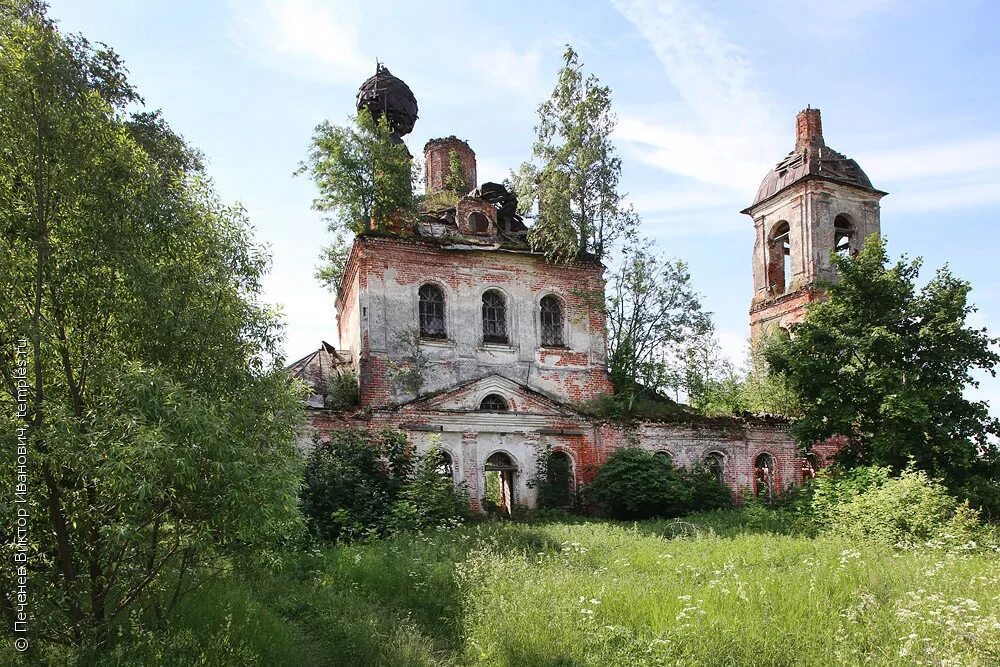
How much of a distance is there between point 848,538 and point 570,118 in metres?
13.4

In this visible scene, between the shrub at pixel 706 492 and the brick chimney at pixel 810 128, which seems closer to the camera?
the shrub at pixel 706 492

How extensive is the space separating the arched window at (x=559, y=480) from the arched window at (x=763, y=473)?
5.53 metres

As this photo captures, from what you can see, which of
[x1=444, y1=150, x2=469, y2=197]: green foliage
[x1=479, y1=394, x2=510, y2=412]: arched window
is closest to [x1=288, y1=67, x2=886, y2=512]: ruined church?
Answer: [x1=479, y1=394, x2=510, y2=412]: arched window

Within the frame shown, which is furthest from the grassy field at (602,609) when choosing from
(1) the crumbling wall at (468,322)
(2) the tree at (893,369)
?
(1) the crumbling wall at (468,322)

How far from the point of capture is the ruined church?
63.6ft

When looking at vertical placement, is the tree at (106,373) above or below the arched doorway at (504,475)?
above

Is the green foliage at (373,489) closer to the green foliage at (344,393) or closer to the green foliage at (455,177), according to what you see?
the green foliage at (344,393)

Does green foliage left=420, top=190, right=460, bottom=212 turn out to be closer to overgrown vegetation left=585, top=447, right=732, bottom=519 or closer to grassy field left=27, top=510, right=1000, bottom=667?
overgrown vegetation left=585, top=447, right=732, bottom=519

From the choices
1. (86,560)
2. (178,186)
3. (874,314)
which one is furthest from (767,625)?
(874,314)

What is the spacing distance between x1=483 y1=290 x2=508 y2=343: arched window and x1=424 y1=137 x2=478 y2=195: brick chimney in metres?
6.13

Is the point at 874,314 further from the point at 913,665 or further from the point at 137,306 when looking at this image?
the point at 137,306

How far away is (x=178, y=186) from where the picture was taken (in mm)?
8523

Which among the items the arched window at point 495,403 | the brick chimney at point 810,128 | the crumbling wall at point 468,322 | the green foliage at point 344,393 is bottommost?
the arched window at point 495,403

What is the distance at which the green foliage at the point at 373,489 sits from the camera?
1548 cm
